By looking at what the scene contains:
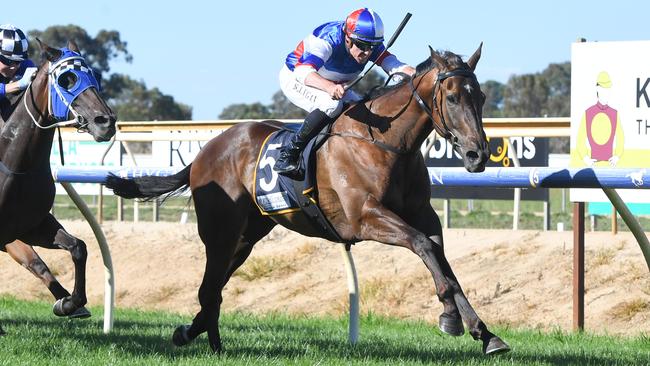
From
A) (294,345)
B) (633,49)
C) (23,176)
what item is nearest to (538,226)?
(633,49)

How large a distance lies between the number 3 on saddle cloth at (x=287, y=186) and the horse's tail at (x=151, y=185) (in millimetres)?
789

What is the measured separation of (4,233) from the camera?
6.23 m

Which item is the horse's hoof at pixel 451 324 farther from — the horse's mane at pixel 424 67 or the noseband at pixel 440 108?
the horse's mane at pixel 424 67

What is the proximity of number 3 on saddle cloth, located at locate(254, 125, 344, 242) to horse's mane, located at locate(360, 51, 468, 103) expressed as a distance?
35 centimetres

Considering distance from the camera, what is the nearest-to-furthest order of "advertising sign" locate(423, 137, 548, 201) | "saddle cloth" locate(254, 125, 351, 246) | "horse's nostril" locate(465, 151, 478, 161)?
"horse's nostril" locate(465, 151, 478, 161) → "saddle cloth" locate(254, 125, 351, 246) → "advertising sign" locate(423, 137, 548, 201)

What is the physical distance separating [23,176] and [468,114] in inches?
101

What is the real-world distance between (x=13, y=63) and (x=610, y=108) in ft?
13.2

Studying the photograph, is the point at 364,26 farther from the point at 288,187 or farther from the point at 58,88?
the point at 58,88

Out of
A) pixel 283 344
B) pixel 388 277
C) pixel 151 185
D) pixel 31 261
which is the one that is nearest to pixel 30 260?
pixel 31 261

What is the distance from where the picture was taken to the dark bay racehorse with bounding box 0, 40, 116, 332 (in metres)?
6.04

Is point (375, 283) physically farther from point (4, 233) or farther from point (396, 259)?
point (4, 233)

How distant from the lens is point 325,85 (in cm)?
597

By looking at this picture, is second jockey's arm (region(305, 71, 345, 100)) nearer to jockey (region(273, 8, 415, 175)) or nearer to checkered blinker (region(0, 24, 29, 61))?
jockey (region(273, 8, 415, 175))

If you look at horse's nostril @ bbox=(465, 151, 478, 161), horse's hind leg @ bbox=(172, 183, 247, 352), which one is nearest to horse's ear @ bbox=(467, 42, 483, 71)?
horse's nostril @ bbox=(465, 151, 478, 161)
